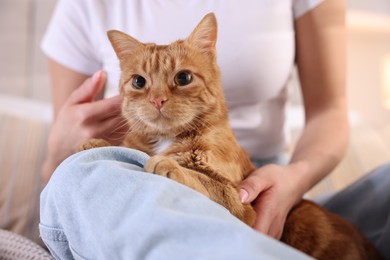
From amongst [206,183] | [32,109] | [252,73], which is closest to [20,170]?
[32,109]

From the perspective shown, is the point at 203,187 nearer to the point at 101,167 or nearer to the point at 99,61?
the point at 101,167

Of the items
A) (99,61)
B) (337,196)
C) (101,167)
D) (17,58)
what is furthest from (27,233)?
(17,58)

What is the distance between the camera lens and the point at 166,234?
19.0 inches

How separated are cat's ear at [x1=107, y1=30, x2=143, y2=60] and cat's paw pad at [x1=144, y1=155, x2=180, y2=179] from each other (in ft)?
0.54

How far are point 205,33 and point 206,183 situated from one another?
0.69ft

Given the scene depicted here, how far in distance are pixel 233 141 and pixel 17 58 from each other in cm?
134

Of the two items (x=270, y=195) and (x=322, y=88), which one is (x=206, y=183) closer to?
(x=270, y=195)

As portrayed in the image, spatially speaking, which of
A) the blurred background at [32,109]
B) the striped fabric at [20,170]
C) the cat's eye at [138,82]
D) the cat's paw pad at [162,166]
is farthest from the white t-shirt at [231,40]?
the blurred background at [32,109]

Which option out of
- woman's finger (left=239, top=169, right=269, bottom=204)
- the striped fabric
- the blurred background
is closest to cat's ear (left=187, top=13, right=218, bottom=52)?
woman's finger (left=239, top=169, right=269, bottom=204)

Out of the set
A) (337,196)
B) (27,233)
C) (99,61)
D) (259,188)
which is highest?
(99,61)

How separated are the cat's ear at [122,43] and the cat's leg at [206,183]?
0.54 ft

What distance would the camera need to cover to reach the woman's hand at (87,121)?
2.36 feet

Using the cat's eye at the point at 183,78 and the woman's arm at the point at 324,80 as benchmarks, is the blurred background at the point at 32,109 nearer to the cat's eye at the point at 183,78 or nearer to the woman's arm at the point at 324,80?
the woman's arm at the point at 324,80

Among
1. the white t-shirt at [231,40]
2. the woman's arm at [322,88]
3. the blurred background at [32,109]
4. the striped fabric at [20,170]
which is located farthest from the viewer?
the blurred background at [32,109]
